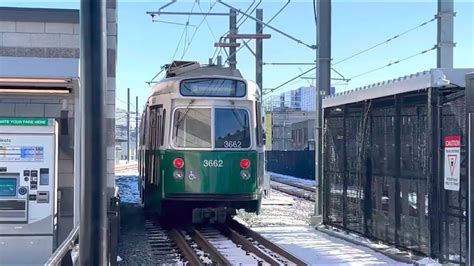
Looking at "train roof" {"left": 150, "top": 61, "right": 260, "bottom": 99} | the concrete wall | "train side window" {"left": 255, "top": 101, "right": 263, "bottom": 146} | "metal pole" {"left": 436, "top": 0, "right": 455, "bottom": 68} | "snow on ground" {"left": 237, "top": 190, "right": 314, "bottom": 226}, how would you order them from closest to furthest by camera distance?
the concrete wall
"train roof" {"left": 150, "top": 61, "right": 260, "bottom": 99}
"train side window" {"left": 255, "top": 101, "right": 263, "bottom": 146}
"metal pole" {"left": 436, "top": 0, "right": 455, "bottom": 68}
"snow on ground" {"left": 237, "top": 190, "right": 314, "bottom": 226}

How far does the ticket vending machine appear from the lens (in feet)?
26.3

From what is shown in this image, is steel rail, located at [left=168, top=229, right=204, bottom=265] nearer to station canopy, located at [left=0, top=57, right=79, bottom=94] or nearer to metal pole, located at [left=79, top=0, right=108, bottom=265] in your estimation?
station canopy, located at [left=0, top=57, right=79, bottom=94]

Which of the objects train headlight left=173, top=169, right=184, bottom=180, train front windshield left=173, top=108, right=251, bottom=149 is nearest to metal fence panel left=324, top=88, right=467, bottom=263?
train front windshield left=173, top=108, right=251, bottom=149

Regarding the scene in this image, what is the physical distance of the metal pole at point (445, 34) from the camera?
14.2 metres

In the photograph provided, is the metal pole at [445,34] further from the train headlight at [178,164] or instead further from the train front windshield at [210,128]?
the train headlight at [178,164]

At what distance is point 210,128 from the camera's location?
42.8 ft

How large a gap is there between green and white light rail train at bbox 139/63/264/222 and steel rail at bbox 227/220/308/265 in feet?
1.85

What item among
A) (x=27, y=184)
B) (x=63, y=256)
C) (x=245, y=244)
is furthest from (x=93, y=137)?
(x=245, y=244)

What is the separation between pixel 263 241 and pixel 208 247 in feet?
3.34

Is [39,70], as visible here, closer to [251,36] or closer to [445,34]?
[445,34]

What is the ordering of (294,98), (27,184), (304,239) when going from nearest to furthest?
(27,184) → (304,239) → (294,98)

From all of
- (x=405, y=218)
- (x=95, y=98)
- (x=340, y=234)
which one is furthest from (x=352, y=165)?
(x=95, y=98)

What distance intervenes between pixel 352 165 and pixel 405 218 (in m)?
2.28

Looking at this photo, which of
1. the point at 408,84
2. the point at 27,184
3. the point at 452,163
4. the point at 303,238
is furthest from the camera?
the point at 303,238
